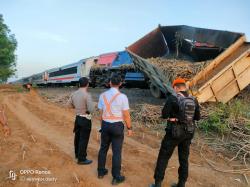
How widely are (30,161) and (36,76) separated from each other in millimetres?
31951

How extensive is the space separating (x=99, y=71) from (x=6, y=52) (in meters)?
28.4

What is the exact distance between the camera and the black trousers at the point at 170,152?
5.10 metres

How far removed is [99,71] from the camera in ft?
80.3

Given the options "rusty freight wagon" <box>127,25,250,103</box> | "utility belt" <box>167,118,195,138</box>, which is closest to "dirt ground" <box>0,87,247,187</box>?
"utility belt" <box>167,118,195,138</box>

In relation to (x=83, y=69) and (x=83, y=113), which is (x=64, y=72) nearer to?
(x=83, y=69)

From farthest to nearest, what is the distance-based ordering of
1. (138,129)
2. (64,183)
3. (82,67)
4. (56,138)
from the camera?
(82,67) < (138,129) < (56,138) < (64,183)

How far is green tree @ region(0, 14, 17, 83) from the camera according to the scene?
4823 cm

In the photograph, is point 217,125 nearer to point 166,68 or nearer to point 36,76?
point 166,68

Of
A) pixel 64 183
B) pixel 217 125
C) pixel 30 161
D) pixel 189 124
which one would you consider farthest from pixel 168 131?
pixel 217 125

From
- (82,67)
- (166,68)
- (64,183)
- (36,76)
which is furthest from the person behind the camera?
(36,76)

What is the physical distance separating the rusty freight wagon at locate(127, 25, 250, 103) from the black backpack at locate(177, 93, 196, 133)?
13.8 ft

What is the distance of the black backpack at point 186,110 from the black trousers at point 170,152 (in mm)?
171

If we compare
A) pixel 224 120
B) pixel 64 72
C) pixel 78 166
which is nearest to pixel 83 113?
pixel 78 166

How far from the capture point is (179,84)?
5078mm
